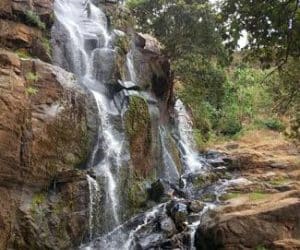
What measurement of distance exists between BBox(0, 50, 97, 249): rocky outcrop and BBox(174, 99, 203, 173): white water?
672 centimetres

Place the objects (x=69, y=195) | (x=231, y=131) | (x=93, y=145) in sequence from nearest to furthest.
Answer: (x=69, y=195)
(x=93, y=145)
(x=231, y=131)

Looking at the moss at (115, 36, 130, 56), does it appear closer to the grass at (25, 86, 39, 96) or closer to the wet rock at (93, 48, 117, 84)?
the wet rock at (93, 48, 117, 84)

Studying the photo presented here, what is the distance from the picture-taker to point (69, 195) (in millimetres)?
12227

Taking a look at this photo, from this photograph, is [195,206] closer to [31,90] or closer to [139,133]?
[139,133]

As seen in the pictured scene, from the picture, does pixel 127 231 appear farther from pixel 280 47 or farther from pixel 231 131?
pixel 231 131

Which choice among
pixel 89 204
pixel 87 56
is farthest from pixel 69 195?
pixel 87 56

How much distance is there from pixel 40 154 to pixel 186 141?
10.1 meters

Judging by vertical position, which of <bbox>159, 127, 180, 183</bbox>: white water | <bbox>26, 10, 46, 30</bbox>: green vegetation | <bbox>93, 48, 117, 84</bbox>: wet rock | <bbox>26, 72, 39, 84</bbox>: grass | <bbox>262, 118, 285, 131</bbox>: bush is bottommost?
<bbox>159, 127, 180, 183</bbox>: white water

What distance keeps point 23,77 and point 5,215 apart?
3738mm

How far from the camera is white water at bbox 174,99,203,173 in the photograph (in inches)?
765

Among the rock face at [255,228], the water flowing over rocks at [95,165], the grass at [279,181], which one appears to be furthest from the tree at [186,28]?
the rock face at [255,228]

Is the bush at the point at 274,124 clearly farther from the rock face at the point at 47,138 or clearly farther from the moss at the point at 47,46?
the moss at the point at 47,46

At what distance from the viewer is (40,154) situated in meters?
12.2

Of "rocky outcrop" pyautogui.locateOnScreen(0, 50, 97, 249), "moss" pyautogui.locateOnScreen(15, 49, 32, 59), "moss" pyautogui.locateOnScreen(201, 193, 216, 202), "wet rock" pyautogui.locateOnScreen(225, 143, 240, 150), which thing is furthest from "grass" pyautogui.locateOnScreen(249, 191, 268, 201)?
"moss" pyautogui.locateOnScreen(15, 49, 32, 59)
